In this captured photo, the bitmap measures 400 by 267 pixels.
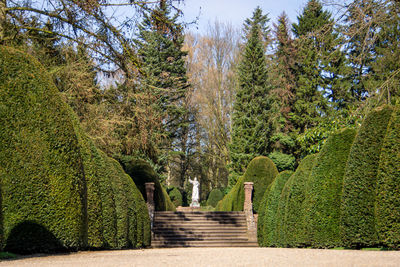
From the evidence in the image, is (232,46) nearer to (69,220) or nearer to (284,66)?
(284,66)

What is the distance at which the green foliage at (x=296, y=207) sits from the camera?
32.2ft

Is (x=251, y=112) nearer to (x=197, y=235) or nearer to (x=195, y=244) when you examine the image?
(x=197, y=235)

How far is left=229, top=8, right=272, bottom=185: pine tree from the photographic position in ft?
88.6

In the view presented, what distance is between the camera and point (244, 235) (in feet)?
52.2

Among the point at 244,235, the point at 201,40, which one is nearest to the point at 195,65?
the point at 201,40

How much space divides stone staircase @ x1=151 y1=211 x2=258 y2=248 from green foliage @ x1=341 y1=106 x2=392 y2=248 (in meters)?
7.97

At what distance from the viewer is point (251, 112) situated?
91.0ft

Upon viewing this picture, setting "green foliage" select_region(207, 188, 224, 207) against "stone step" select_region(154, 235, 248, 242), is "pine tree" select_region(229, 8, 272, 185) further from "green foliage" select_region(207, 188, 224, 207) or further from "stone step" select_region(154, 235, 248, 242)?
"stone step" select_region(154, 235, 248, 242)

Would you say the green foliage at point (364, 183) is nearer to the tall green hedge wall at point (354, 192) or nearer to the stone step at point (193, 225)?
the tall green hedge wall at point (354, 192)

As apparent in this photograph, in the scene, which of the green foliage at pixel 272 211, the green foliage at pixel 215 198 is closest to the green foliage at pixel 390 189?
the green foliage at pixel 272 211

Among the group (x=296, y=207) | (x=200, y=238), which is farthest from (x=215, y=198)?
(x=296, y=207)

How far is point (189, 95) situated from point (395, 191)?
27689 mm

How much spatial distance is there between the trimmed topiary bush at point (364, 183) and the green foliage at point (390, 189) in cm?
41

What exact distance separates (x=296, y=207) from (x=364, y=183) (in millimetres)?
3132
